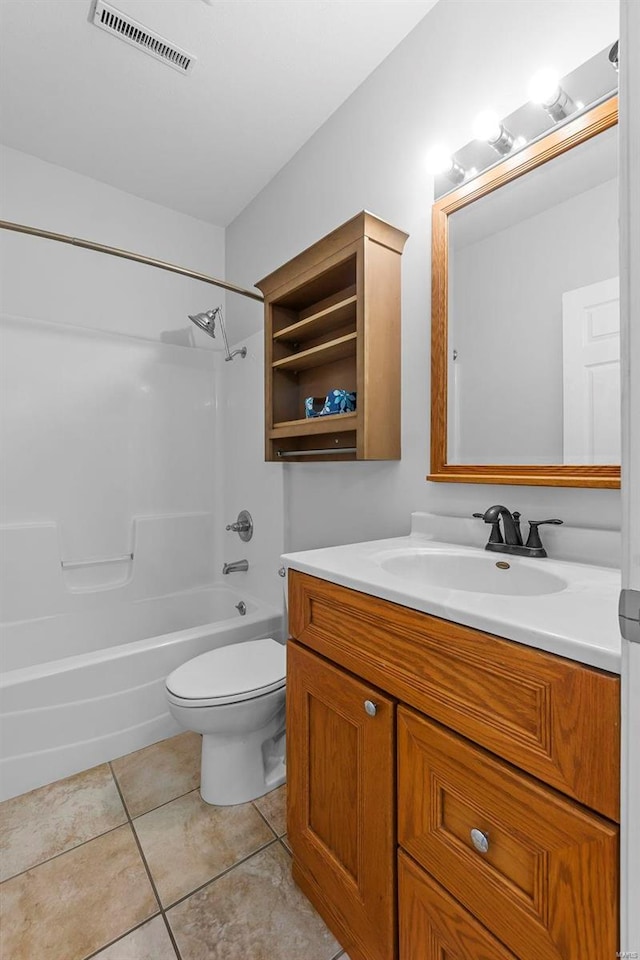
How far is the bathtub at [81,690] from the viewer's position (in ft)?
5.05

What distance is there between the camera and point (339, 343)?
60.3 inches

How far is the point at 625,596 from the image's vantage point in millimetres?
445

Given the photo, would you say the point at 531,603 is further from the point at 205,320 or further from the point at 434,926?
the point at 205,320

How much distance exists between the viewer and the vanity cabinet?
552mm

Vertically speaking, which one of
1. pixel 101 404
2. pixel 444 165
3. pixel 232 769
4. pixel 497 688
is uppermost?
pixel 444 165

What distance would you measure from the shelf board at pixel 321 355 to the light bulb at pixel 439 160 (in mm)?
535

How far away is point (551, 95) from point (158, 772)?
2378 mm

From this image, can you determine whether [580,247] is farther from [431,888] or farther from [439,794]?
[431,888]

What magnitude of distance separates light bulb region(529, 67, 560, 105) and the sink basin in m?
1.11

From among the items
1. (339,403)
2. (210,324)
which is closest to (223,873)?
(339,403)

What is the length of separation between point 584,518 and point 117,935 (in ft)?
4.88

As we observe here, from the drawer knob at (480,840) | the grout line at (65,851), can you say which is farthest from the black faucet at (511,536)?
the grout line at (65,851)

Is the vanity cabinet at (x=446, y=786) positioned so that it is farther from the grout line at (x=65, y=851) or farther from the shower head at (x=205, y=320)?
the shower head at (x=205, y=320)

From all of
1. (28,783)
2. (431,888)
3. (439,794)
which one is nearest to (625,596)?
(439,794)
